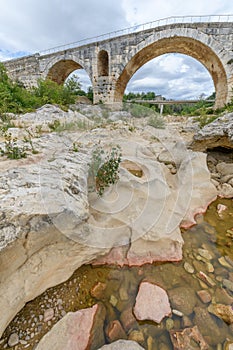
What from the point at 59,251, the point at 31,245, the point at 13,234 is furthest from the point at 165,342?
the point at 13,234

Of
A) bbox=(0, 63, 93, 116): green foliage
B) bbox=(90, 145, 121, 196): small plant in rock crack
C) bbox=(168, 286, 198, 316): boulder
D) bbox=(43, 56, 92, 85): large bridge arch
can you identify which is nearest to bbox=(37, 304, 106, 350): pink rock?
bbox=(168, 286, 198, 316): boulder

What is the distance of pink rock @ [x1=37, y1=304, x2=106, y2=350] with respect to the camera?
1.08 metres

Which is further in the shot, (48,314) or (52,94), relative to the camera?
(52,94)

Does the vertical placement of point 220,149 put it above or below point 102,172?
above

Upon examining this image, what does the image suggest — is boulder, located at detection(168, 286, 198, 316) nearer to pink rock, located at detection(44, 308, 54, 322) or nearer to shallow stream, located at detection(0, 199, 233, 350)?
shallow stream, located at detection(0, 199, 233, 350)

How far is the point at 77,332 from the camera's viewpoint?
3.80 feet

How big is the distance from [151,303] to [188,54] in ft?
47.4

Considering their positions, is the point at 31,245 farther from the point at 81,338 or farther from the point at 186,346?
the point at 186,346

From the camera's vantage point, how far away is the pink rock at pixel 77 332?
1085mm

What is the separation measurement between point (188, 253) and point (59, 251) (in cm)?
148

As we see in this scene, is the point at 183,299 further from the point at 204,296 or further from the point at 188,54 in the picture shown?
the point at 188,54

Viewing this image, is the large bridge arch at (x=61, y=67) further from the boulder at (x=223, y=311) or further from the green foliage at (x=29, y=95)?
the boulder at (x=223, y=311)

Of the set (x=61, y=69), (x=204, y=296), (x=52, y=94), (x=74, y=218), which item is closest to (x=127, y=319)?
(x=204, y=296)

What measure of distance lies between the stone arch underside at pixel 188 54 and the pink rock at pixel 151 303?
453 inches
